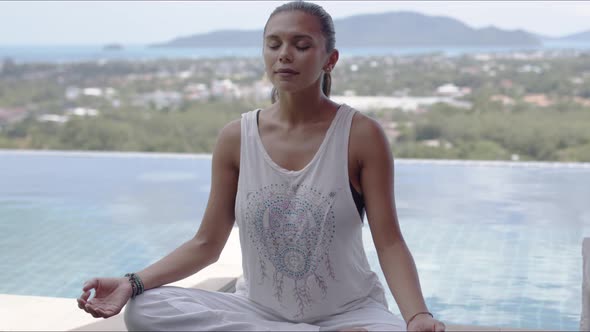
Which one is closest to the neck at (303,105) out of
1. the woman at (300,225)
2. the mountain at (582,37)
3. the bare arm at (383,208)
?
the woman at (300,225)

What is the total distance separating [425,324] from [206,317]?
0.47 metres

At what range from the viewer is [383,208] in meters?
1.93

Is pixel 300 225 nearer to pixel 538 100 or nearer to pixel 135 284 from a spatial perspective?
pixel 135 284

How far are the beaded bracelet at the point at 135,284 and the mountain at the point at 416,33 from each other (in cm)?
1492

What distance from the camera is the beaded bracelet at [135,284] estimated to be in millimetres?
1886

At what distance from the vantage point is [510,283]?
14.3 feet

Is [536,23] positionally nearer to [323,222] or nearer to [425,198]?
[425,198]

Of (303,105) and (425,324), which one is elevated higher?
(303,105)

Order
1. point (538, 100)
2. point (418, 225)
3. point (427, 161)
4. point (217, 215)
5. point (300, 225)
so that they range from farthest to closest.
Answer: point (538, 100), point (427, 161), point (418, 225), point (217, 215), point (300, 225)

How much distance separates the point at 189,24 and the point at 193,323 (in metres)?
16.5

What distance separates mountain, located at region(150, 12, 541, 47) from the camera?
16.6 metres

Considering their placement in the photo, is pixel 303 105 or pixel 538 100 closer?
pixel 303 105

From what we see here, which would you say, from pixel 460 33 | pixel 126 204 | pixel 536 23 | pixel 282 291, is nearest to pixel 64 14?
pixel 460 33

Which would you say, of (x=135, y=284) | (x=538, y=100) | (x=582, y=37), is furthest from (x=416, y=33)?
(x=135, y=284)
